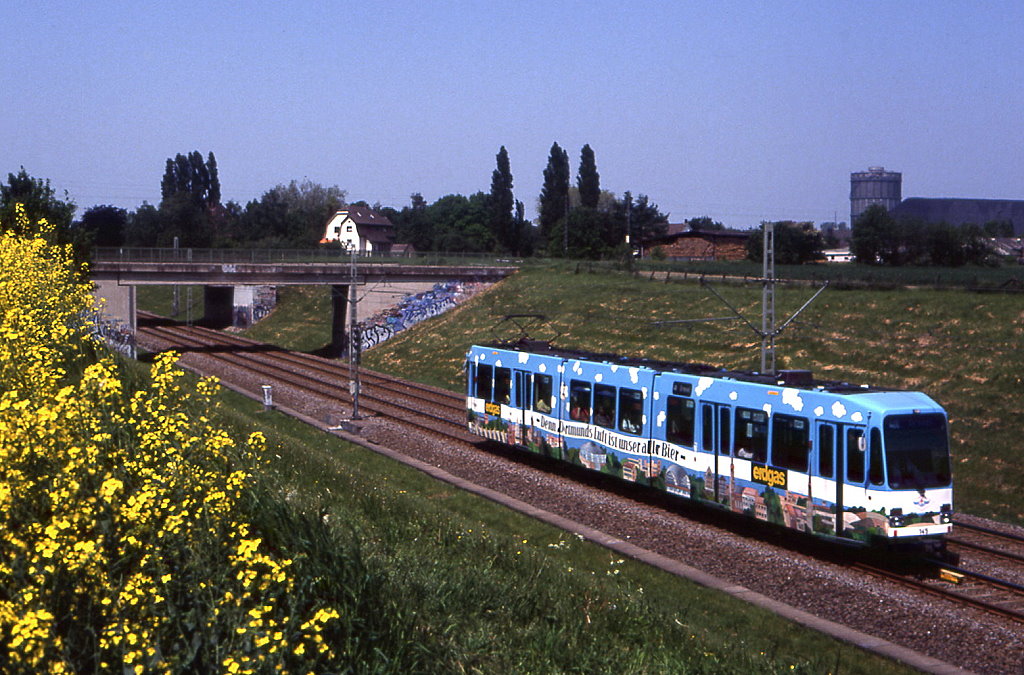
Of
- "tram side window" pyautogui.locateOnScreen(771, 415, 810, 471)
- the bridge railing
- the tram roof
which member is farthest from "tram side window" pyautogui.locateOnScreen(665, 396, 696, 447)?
the bridge railing

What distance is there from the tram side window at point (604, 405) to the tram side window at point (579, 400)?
359 millimetres

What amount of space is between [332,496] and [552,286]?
52.8 meters

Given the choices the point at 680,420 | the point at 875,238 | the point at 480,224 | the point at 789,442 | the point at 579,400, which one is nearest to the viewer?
the point at 789,442

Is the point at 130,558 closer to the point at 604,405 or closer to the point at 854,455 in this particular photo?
the point at 854,455

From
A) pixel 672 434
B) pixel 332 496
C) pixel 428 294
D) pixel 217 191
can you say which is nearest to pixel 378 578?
pixel 332 496

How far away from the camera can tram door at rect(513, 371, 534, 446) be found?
91.9 ft

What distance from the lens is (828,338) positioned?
44062 mm

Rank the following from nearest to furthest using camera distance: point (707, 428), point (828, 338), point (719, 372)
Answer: point (707, 428)
point (719, 372)
point (828, 338)

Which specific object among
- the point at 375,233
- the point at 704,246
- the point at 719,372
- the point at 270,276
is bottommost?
the point at 719,372

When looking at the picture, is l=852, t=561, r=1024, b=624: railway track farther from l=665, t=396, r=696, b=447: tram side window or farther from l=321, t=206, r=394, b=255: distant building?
l=321, t=206, r=394, b=255: distant building

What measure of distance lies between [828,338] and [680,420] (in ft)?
79.1

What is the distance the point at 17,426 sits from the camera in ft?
27.6

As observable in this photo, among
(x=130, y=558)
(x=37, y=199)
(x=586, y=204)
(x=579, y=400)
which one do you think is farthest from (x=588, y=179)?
(x=130, y=558)

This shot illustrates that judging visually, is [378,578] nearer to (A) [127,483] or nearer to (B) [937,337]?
(A) [127,483]
